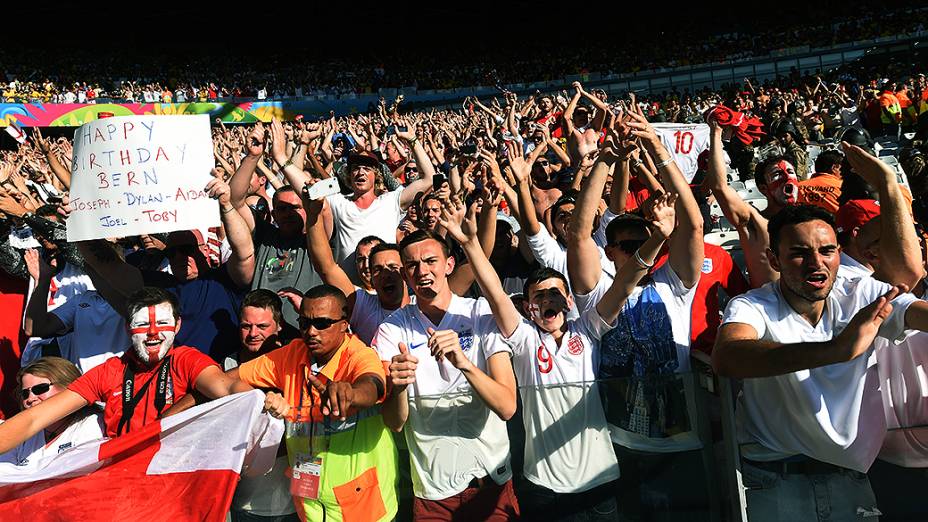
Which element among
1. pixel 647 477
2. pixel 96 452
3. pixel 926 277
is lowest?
pixel 647 477

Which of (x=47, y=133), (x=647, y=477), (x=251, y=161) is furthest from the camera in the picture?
(x=47, y=133)

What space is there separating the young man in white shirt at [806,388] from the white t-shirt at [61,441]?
8.36 feet

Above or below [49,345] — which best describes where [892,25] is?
above

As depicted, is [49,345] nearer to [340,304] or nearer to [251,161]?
[251,161]

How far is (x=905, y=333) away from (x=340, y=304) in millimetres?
2122

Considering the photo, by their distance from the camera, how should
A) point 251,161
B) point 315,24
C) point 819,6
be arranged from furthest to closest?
point 315,24, point 819,6, point 251,161

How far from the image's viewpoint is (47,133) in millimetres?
29391

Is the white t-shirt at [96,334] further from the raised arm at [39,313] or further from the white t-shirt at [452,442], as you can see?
the white t-shirt at [452,442]

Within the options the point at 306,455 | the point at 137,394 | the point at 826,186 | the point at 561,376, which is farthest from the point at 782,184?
the point at 137,394

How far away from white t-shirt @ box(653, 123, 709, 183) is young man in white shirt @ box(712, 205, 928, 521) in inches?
173

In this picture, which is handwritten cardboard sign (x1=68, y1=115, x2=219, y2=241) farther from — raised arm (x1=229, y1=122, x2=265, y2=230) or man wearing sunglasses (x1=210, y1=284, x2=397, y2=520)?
man wearing sunglasses (x1=210, y1=284, x2=397, y2=520)

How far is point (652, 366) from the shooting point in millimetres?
3236

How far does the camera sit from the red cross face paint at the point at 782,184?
422 centimetres

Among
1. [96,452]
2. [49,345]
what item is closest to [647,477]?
[96,452]
